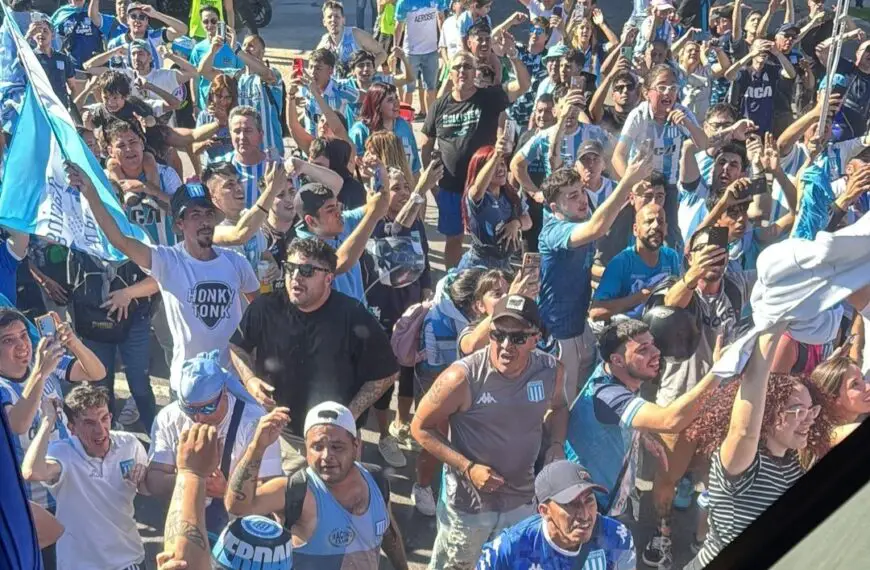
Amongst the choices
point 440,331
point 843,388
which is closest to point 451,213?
point 440,331

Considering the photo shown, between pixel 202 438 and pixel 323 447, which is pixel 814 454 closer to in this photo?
pixel 323 447

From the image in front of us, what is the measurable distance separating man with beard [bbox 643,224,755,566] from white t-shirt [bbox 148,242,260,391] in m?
1.92

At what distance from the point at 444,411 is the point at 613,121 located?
421 cm

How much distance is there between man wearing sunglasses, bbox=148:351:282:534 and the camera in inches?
146

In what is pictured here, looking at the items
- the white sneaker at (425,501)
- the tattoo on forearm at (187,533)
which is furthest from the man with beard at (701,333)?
the tattoo on forearm at (187,533)

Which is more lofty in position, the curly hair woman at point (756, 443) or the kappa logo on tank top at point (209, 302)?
the curly hair woman at point (756, 443)

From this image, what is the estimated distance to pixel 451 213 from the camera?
7.00 meters

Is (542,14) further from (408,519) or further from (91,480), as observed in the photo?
(91,480)

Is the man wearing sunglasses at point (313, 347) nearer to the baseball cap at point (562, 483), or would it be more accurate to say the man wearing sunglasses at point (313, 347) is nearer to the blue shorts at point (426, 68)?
the baseball cap at point (562, 483)

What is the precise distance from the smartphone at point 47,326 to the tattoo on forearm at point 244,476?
0.99 m

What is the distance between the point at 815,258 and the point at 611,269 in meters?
1.97

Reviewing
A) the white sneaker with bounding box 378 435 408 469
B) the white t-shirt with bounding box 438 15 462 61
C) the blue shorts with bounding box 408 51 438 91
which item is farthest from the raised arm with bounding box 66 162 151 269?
the blue shorts with bounding box 408 51 438 91

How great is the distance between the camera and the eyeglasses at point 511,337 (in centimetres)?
382

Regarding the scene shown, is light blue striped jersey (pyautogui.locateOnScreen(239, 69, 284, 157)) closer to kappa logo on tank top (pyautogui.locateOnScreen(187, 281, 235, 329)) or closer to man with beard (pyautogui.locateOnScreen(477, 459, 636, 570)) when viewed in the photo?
kappa logo on tank top (pyautogui.locateOnScreen(187, 281, 235, 329))
